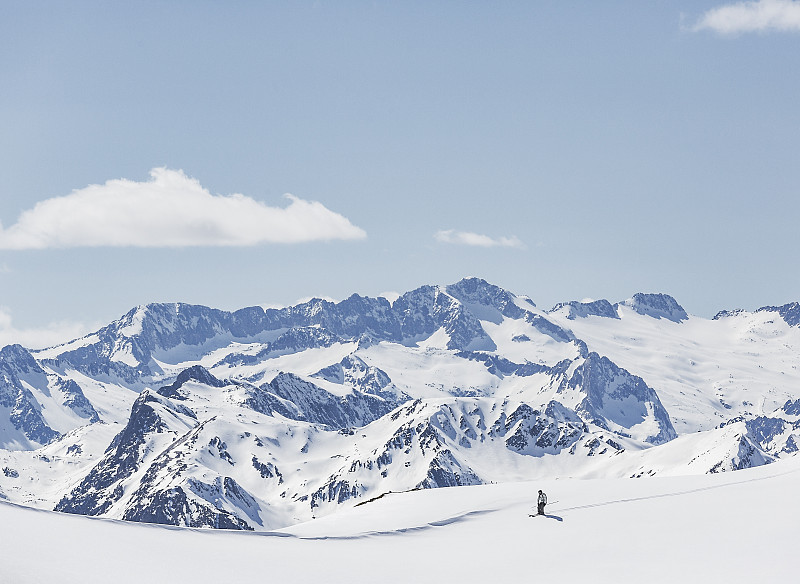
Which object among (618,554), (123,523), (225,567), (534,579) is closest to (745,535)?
(618,554)

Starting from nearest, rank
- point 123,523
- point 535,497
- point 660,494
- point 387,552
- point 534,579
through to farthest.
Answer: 1. point 534,579
2. point 123,523
3. point 387,552
4. point 660,494
5. point 535,497

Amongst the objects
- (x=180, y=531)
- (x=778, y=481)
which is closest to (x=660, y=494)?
(x=778, y=481)

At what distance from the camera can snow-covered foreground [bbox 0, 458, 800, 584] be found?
2220cm

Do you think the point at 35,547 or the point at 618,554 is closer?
the point at 35,547

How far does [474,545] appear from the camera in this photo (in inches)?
1198

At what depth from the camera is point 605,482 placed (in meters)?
44.2

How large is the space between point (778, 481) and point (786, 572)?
1466cm

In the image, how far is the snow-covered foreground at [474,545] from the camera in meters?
22.2

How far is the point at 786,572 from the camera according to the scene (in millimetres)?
24219

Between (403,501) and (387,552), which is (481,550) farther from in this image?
(403,501)

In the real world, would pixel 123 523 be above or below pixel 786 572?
above

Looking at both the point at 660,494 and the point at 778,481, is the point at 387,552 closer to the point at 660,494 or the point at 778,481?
the point at 660,494

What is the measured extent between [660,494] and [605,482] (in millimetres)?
6755

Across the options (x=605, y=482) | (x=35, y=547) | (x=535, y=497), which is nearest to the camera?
(x=35, y=547)
